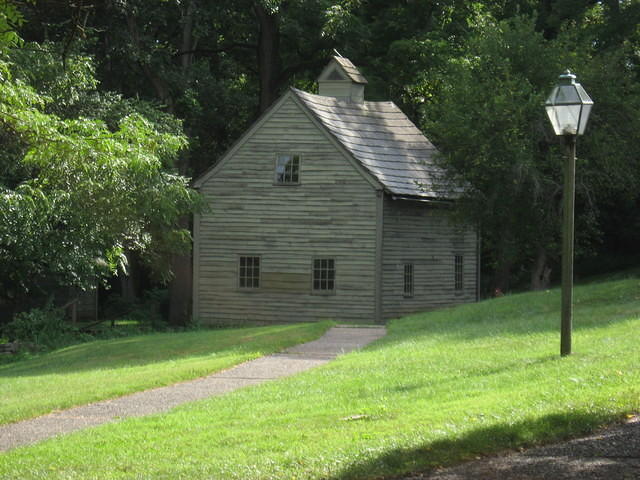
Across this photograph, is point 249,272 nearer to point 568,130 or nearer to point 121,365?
point 121,365

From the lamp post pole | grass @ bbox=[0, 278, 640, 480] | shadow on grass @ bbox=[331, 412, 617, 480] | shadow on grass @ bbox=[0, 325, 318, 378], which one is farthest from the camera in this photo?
shadow on grass @ bbox=[0, 325, 318, 378]

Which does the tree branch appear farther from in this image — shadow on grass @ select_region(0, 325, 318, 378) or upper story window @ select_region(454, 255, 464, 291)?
shadow on grass @ select_region(0, 325, 318, 378)

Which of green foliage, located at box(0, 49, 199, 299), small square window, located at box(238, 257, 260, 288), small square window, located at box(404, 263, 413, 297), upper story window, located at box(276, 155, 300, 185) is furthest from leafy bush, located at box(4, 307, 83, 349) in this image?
small square window, located at box(404, 263, 413, 297)

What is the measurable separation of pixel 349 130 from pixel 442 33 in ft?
23.3

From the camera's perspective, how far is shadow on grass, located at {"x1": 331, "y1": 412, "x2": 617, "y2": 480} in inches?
312

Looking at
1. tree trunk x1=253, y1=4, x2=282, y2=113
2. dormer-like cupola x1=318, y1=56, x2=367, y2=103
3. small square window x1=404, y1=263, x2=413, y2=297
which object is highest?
tree trunk x1=253, y1=4, x2=282, y2=113

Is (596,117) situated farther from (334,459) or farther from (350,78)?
(334,459)

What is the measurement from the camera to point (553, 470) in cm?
755

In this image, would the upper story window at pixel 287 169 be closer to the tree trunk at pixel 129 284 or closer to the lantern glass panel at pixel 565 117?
the tree trunk at pixel 129 284

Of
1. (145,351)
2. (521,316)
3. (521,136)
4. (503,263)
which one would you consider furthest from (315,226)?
(145,351)

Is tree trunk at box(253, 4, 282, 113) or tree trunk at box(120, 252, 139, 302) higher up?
tree trunk at box(253, 4, 282, 113)

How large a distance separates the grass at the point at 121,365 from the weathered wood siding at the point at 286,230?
263 inches

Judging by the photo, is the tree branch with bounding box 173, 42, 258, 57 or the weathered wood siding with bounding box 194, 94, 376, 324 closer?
the weathered wood siding with bounding box 194, 94, 376, 324

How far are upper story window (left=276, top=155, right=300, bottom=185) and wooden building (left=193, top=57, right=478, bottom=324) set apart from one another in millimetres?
34
